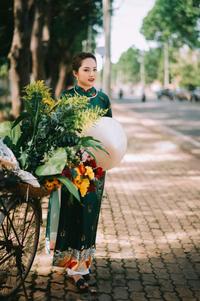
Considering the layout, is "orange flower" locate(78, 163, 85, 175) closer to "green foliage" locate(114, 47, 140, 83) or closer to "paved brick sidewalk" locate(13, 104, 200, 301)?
"paved brick sidewalk" locate(13, 104, 200, 301)

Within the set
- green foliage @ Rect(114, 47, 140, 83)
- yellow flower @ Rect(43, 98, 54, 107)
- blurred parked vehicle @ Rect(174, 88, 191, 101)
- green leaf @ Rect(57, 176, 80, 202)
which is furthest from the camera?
green foliage @ Rect(114, 47, 140, 83)

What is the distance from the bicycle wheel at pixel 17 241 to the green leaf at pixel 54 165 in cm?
32

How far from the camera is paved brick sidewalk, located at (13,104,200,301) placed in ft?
14.4

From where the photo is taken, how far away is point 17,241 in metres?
4.01

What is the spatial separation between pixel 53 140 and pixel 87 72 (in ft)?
2.98

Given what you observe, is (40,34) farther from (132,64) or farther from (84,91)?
(132,64)

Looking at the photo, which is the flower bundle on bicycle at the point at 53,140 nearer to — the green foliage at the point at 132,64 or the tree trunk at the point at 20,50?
the tree trunk at the point at 20,50

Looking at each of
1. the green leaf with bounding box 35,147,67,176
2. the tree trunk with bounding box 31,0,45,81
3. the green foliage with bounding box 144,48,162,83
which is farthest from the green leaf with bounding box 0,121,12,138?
the green foliage with bounding box 144,48,162,83

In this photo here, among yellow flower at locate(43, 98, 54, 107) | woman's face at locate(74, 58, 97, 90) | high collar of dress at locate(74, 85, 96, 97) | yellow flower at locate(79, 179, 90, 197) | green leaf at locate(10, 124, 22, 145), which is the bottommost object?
yellow flower at locate(79, 179, 90, 197)

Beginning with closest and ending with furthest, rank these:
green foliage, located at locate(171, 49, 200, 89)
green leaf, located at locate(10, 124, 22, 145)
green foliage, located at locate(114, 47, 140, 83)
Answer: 1. green leaf, located at locate(10, 124, 22, 145)
2. green foliage, located at locate(171, 49, 200, 89)
3. green foliage, located at locate(114, 47, 140, 83)

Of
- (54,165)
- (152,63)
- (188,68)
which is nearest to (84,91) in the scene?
(54,165)

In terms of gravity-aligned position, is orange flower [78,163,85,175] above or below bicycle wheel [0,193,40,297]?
above

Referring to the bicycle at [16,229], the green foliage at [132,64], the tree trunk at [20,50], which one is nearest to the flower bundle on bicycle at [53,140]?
the bicycle at [16,229]

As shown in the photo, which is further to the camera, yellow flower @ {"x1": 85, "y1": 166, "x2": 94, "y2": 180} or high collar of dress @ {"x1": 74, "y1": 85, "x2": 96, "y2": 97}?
high collar of dress @ {"x1": 74, "y1": 85, "x2": 96, "y2": 97}
